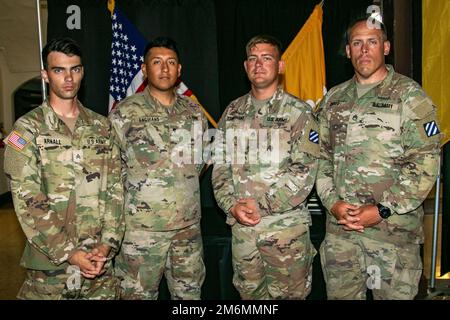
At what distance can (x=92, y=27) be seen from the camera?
3.76m

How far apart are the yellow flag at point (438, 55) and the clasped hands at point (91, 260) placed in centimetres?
217

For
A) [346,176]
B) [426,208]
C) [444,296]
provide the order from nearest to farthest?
1. [346,176]
2. [444,296]
3. [426,208]

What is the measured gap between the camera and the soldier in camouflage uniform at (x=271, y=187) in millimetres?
2314

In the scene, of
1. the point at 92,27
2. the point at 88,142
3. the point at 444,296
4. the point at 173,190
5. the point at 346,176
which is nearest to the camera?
the point at 88,142

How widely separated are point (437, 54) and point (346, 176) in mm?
1201

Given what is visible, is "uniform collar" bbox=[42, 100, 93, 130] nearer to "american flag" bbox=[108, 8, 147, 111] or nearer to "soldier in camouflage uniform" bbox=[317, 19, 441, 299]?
"soldier in camouflage uniform" bbox=[317, 19, 441, 299]

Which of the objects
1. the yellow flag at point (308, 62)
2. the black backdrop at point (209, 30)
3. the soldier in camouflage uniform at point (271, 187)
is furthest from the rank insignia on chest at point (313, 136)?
the black backdrop at point (209, 30)

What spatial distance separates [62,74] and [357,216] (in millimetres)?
1526

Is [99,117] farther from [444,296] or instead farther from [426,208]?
[426,208]

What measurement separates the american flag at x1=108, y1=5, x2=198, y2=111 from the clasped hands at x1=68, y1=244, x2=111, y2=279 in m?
1.83

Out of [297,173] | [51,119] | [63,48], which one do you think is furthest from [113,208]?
[297,173]

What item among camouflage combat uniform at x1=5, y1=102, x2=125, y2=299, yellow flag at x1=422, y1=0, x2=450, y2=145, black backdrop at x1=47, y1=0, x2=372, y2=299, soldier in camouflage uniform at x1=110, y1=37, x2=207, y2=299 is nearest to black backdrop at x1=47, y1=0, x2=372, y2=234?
black backdrop at x1=47, y1=0, x2=372, y2=299

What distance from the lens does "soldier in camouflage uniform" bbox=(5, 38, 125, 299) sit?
193 centimetres
